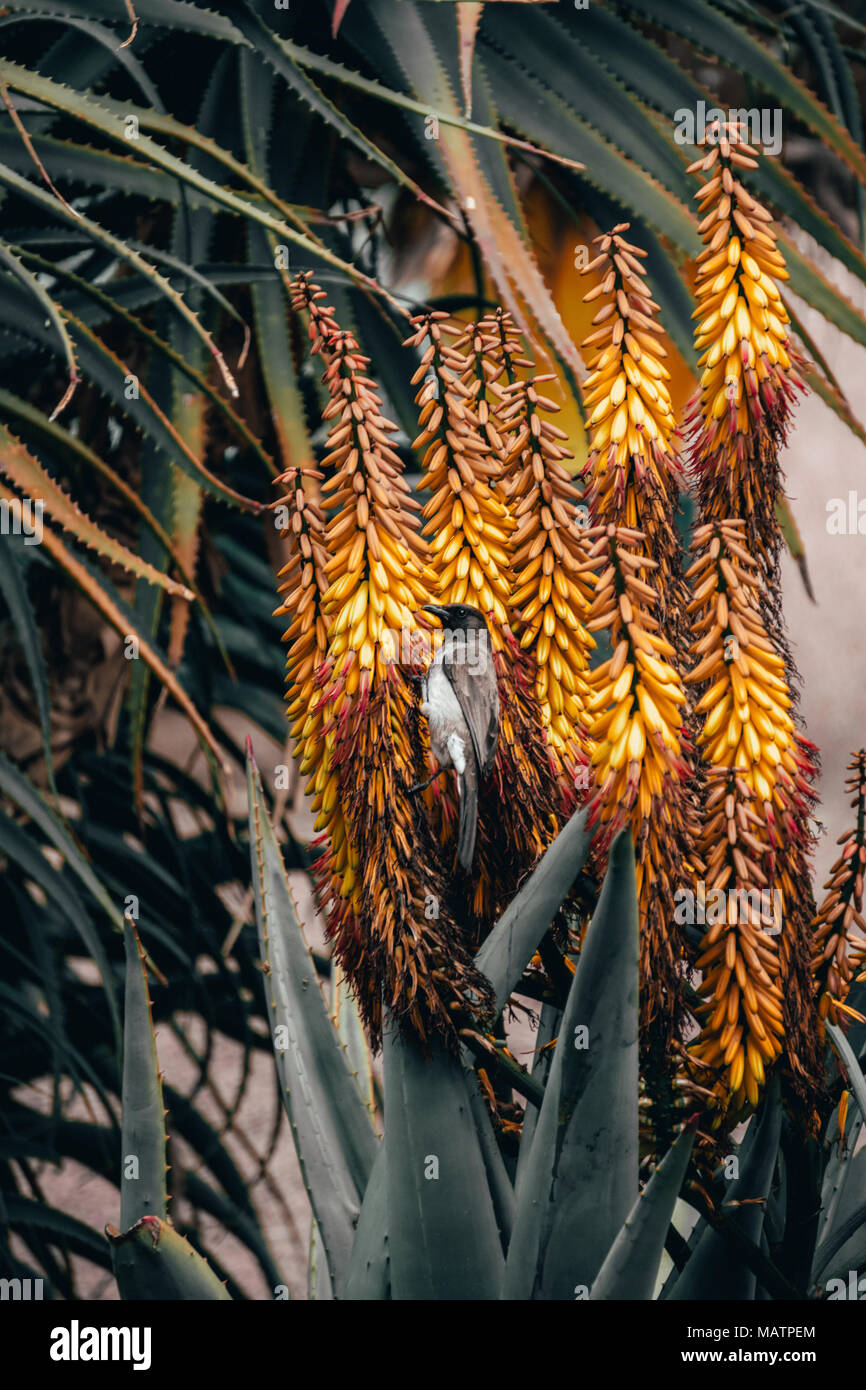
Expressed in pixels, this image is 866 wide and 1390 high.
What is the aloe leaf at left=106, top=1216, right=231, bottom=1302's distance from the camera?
37cm

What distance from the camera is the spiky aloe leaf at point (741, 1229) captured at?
0.34m

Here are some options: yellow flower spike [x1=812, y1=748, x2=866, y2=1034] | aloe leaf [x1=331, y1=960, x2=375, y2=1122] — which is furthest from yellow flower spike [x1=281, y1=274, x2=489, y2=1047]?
aloe leaf [x1=331, y1=960, x2=375, y2=1122]


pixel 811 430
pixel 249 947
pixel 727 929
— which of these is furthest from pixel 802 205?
pixel 249 947

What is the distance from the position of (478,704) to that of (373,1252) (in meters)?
0.19

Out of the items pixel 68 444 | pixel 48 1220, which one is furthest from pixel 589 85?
pixel 48 1220

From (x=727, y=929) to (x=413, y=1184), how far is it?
123mm

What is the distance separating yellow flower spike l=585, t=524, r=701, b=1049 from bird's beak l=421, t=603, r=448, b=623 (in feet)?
0.15

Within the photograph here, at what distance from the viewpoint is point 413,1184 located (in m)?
0.36

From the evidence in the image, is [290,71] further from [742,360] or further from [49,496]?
[742,360]

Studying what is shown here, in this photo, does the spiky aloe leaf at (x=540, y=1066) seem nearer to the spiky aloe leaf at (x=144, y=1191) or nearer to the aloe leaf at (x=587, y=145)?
the spiky aloe leaf at (x=144, y=1191)

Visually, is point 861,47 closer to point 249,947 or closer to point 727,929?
point 249,947

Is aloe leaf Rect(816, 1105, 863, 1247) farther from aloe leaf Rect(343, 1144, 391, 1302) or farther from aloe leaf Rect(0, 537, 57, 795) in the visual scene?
aloe leaf Rect(0, 537, 57, 795)
